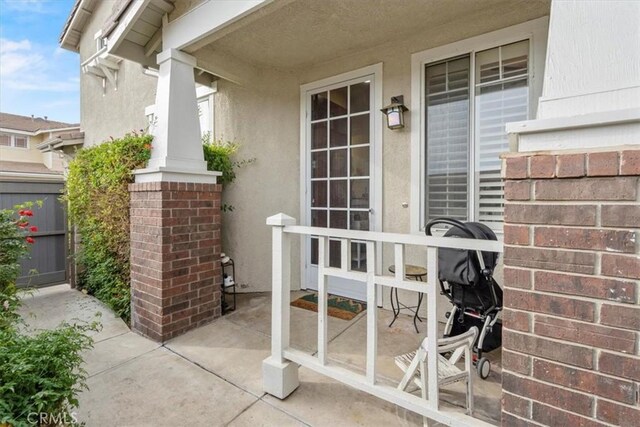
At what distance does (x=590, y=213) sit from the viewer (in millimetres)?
1190

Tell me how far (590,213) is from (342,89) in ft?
11.9

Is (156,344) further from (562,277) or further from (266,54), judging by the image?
(266,54)

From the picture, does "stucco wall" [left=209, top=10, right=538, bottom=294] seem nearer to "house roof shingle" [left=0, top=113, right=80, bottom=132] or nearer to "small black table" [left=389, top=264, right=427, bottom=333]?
"small black table" [left=389, top=264, right=427, bottom=333]

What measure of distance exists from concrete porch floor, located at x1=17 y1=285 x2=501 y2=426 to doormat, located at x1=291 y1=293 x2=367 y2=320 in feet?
0.45

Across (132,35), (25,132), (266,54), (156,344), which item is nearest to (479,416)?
(156,344)

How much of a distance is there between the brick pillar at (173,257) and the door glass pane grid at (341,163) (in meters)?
1.53

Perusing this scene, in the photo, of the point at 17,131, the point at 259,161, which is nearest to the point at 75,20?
the point at 259,161

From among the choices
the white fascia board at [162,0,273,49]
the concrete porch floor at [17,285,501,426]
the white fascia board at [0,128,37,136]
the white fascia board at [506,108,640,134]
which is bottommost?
the concrete porch floor at [17,285,501,426]

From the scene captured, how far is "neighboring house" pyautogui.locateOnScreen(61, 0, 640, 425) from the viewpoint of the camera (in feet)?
3.90

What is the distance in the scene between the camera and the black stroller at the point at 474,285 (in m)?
2.35

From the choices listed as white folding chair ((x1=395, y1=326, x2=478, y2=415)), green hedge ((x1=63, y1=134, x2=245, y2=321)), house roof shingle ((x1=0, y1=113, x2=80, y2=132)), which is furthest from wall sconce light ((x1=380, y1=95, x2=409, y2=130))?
house roof shingle ((x1=0, y1=113, x2=80, y2=132))

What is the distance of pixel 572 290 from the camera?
123cm

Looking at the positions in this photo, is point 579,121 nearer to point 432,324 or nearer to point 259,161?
point 432,324

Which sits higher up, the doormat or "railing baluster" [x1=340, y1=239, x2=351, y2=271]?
"railing baluster" [x1=340, y1=239, x2=351, y2=271]
